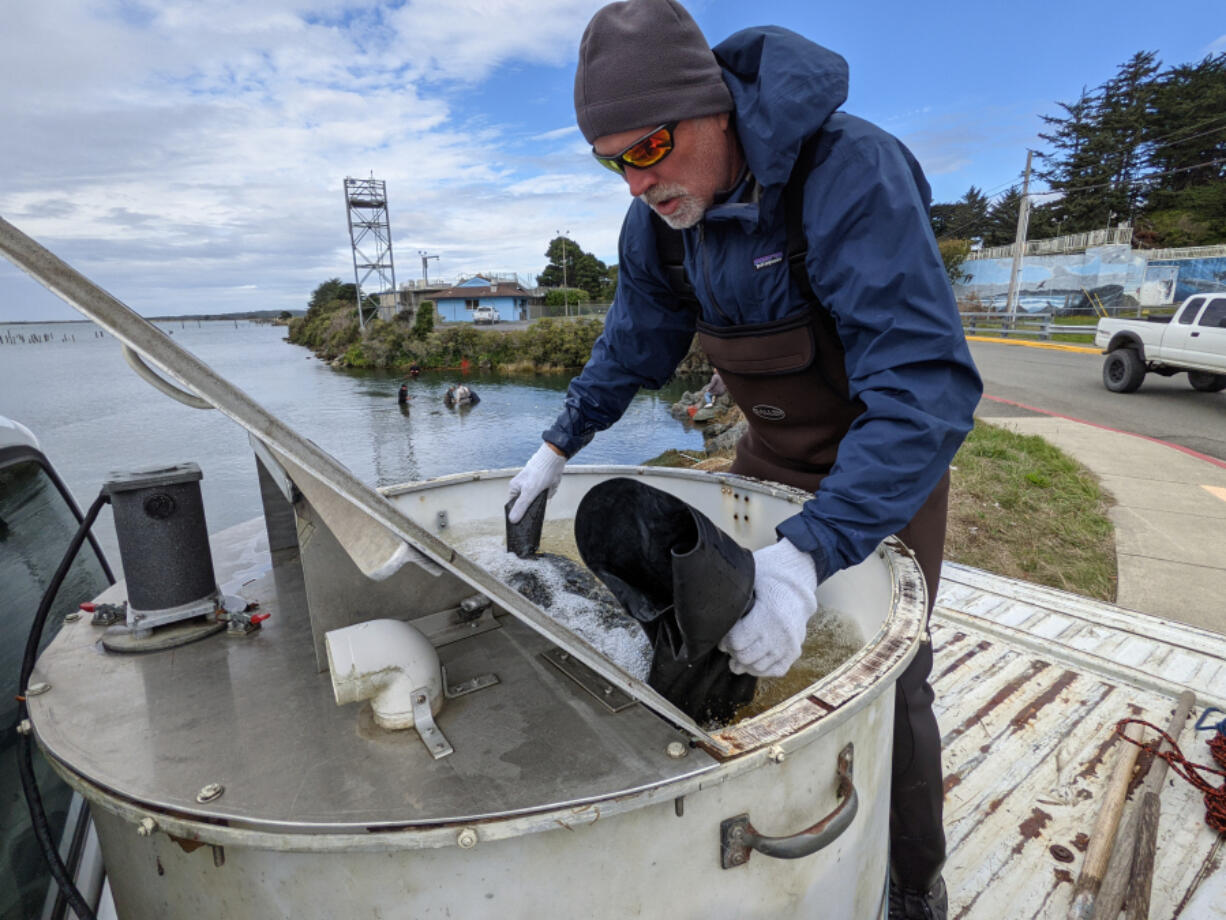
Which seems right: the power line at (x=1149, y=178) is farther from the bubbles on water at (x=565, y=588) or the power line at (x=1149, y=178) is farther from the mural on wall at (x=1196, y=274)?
the bubbles on water at (x=565, y=588)

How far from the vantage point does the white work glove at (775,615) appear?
117 centimetres

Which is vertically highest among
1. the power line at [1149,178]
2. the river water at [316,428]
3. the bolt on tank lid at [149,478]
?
the power line at [1149,178]

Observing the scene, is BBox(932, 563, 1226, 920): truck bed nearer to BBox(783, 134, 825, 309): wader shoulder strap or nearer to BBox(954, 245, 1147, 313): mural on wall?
BBox(783, 134, 825, 309): wader shoulder strap

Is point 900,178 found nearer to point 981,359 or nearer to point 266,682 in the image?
point 266,682

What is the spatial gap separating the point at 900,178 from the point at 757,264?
35 cm

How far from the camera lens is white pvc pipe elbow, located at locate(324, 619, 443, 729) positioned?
3.52 feet

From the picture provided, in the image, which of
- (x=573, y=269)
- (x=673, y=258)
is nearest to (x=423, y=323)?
(x=573, y=269)

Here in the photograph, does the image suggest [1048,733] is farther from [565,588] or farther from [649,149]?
[649,149]

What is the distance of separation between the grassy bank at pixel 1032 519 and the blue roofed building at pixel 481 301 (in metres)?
46.0

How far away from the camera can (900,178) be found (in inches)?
52.3

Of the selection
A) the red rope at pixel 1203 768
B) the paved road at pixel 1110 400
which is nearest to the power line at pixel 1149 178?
the paved road at pixel 1110 400

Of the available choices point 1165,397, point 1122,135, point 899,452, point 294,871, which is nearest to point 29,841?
point 294,871

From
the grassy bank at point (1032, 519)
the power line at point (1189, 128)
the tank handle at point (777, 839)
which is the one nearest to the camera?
the tank handle at point (777, 839)

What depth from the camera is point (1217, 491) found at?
589cm
